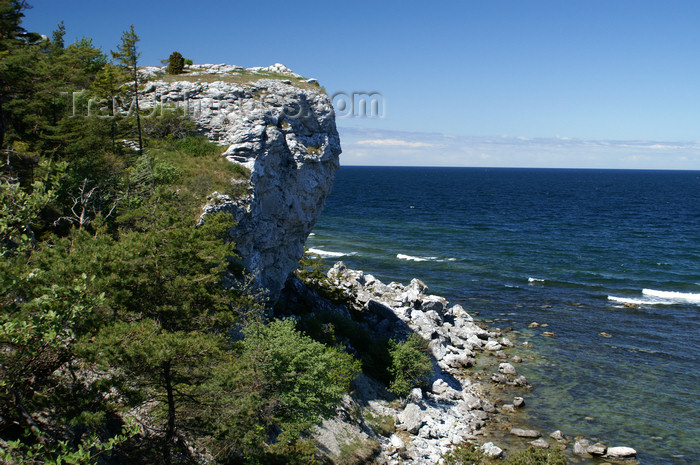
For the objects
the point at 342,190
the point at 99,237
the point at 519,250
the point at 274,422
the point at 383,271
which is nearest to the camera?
the point at 99,237

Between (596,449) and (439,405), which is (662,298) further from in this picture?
(439,405)

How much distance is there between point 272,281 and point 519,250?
4868 cm

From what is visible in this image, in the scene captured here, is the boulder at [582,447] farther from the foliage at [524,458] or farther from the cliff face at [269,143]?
the cliff face at [269,143]

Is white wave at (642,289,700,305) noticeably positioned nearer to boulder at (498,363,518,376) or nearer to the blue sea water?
the blue sea water

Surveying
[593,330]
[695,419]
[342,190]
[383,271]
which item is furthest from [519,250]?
[342,190]

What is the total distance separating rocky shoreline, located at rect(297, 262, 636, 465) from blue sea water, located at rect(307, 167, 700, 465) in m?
1.67

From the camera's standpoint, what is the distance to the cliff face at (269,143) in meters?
25.4

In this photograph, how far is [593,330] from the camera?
1596 inches

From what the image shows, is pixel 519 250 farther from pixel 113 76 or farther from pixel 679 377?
pixel 113 76

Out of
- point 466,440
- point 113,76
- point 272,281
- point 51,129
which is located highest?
point 113,76

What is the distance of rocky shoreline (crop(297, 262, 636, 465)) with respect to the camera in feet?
74.8

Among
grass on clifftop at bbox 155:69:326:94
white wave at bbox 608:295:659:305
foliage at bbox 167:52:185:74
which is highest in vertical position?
foliage at bbox 167:52:185:74

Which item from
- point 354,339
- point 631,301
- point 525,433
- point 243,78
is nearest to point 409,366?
point 354,339

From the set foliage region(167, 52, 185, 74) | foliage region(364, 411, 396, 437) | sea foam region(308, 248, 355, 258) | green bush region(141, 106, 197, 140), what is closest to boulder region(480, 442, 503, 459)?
foliage region(364, 411, 396, 437)
